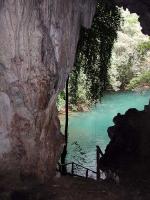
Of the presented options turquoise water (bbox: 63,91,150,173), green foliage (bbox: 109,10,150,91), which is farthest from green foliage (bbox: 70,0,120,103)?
green foliage (bbox: 109,10,150,91)

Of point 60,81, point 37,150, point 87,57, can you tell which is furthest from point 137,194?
point 87,57

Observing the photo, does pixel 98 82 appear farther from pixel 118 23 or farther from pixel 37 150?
pixel 37 150

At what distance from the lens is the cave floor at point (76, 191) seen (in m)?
6.77

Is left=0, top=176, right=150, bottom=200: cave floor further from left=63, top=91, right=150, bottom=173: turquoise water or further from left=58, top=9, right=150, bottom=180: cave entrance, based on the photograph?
left=58, top=9, right=150, bottom=180: cave entrance

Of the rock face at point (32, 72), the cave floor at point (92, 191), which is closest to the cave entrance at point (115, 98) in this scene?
the cave floor at point (92, 191)

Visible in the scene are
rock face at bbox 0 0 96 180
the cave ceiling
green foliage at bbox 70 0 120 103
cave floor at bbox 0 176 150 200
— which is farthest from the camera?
green foliage at bbox 70 0 120 103

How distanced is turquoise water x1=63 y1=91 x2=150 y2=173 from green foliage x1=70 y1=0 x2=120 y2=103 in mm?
2391

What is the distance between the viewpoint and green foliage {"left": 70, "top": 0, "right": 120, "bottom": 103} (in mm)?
12852

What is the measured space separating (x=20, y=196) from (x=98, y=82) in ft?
23.5

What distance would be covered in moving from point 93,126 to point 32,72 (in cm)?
1657

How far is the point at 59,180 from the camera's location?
7.62 m

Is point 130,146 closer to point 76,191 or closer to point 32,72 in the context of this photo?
point 76,191

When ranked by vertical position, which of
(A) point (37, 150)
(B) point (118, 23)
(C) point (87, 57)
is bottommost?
(A) point (37, 150)

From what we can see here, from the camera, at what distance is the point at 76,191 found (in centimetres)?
725
